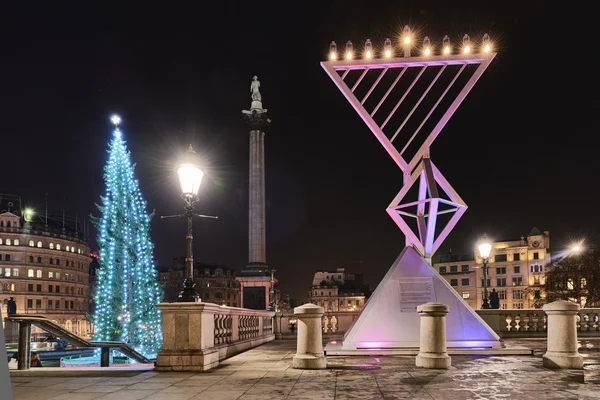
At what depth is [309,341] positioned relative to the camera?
12.5 meters

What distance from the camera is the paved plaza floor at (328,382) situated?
856 centimetres

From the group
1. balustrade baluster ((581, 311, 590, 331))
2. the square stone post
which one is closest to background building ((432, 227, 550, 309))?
balustrade baluster ((581, 311, 590, 331))

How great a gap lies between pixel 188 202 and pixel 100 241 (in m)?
22.8

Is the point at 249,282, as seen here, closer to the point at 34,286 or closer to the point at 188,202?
the point at 188,202

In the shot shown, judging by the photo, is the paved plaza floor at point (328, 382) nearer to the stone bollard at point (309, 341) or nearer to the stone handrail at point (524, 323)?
the stone bollard at point (309, 341)

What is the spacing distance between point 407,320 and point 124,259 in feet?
73.9

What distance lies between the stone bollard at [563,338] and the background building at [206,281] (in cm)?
11718

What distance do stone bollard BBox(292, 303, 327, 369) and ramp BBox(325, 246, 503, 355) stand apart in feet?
10.2

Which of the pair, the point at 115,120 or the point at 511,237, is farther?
the point at 511,237

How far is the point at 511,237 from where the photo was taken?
345 ft

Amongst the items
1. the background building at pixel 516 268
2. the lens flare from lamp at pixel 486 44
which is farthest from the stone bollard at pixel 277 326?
the background building at pixel 516 268

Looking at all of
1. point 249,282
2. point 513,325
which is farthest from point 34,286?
point 513,325

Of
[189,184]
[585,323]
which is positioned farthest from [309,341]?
[585,323]

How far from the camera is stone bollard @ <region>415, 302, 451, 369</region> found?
12125 millimetres
